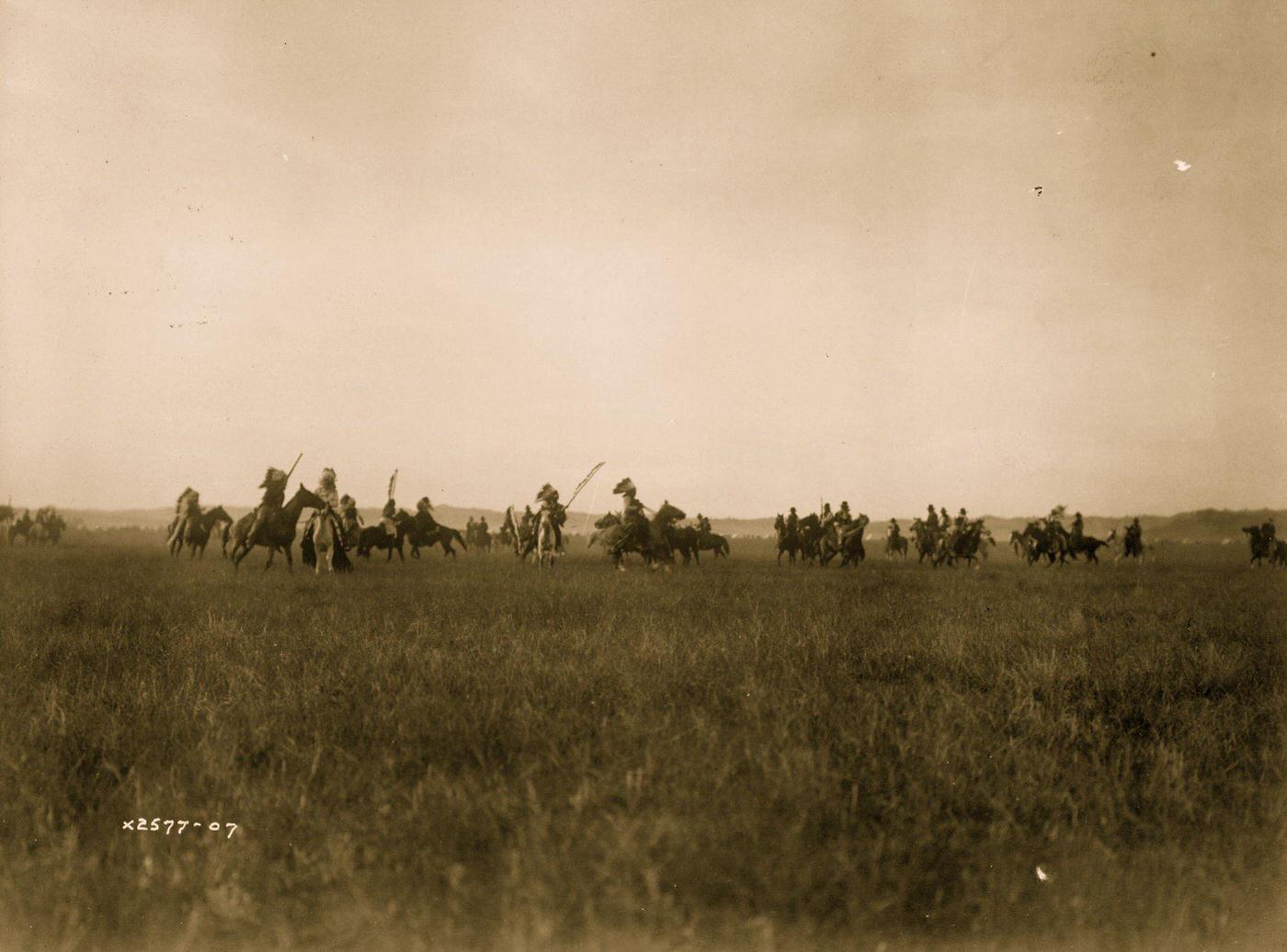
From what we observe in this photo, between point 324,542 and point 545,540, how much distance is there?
5.57 m

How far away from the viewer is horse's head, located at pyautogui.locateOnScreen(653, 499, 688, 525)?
22.8m

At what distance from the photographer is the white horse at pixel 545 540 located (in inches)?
773

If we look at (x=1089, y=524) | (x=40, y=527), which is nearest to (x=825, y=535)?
(x=40, y=527)

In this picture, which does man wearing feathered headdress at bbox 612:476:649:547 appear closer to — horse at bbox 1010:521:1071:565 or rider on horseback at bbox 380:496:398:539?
rider on horseback at bbox 380:496:398:539

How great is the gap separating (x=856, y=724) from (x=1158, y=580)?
16.1 meters

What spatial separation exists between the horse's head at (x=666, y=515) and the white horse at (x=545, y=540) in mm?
3517

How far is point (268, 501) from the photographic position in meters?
17.4

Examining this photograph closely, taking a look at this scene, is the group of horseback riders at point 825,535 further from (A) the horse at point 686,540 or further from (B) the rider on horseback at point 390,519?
(B) the rider on horseback at point 390,519

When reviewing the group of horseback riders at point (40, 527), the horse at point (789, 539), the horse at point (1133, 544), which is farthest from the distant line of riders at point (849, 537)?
the group of horseback riders at point (40, 527)

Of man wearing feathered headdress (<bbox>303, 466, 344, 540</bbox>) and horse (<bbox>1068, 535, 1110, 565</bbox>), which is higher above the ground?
man wearing feathered headdress (<bbox>303, 466, 344, 540</bbox>)

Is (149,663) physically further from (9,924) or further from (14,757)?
(9,924)

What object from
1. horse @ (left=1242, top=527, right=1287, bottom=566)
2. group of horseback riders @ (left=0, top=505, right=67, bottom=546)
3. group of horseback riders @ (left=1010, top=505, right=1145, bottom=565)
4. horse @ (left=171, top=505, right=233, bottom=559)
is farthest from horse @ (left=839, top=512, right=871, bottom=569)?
group of horseback riders @ (left=0, top=505, right=67, bottom=546)

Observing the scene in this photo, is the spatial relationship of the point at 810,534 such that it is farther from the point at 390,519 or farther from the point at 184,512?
the point at 184,512

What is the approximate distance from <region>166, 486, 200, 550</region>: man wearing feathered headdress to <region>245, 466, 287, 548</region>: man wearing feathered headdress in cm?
650
